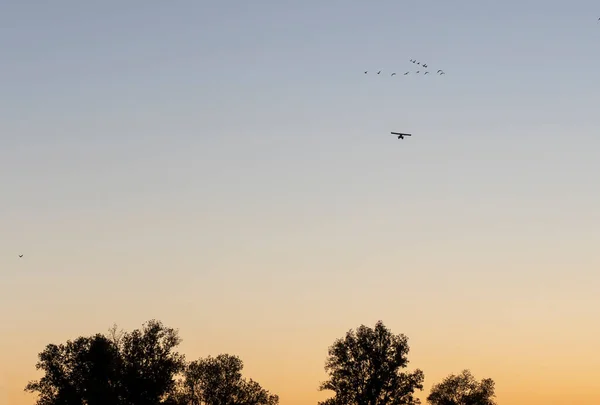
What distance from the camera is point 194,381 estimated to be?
7224 inches

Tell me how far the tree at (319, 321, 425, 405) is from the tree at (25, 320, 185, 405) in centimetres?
2688

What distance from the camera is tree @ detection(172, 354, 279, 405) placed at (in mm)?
181125

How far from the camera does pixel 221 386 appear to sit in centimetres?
18275

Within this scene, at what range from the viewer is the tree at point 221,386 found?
7131 inches

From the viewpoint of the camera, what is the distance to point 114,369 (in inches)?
6211

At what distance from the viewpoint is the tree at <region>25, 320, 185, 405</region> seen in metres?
157

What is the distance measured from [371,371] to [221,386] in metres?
32.5

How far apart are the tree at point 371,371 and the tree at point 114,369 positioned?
26.9 m

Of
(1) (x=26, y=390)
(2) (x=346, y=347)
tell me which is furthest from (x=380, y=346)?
(1) (x=26, y=390)

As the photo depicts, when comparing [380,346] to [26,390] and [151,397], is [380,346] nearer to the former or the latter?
[151,397]

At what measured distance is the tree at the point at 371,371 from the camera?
163000mm

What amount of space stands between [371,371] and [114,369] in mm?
42666

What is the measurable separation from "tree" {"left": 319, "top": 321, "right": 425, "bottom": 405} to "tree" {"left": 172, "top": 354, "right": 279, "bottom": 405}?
2072cm

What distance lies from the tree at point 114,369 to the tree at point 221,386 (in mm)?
21259
